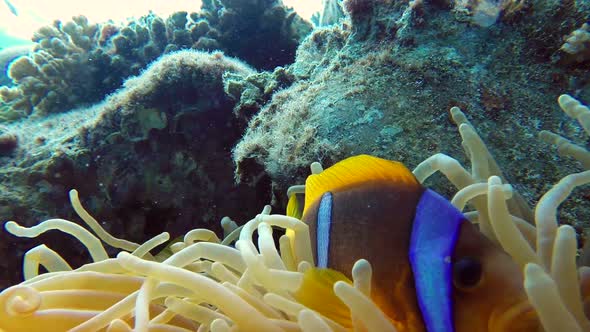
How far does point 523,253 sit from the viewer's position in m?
1.00

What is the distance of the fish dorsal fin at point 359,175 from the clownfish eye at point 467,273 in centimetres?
23

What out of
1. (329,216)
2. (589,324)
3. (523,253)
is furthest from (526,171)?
(329,216)

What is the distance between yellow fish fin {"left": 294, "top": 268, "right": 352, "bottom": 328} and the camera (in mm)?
956

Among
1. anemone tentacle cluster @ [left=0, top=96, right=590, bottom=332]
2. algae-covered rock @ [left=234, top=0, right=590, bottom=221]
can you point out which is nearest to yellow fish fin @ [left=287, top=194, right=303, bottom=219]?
anemone tentacle cluster @ [left=0, top=96, right=590, bottom=332]

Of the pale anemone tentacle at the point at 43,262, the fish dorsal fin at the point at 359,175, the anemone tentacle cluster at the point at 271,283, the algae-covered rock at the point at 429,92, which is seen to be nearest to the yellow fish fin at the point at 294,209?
the anemone tentacle cluster at the point at 271,283

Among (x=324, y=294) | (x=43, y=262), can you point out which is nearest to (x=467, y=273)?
(x=324, y=294)

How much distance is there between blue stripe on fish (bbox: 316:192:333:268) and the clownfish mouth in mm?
447

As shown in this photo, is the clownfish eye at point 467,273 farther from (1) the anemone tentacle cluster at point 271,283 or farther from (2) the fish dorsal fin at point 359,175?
(2) the fish dorsal fin at point 359,175

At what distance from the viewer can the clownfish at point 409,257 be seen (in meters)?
0.81

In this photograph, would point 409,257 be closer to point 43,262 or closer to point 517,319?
point 517,319

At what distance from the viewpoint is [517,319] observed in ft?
2.60

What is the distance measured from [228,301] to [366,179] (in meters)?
0.47

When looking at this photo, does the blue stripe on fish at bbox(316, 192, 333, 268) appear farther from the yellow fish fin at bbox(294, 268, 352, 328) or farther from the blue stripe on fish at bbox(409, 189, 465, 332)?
the blue stripe on fish at bbox(409, 189, 465, 332)

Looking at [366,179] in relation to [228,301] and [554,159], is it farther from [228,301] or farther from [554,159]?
[554,159]
